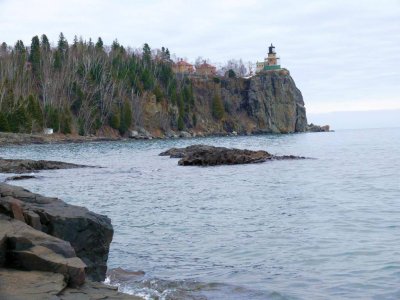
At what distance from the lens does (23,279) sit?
25.2ft

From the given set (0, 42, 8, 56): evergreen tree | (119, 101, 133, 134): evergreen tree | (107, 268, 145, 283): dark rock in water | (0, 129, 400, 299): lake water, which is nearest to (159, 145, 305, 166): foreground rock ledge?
(0, 129, 400, 299): lake water

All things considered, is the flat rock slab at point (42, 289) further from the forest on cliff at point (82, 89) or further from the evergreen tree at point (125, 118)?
the evergreen tree at point (125, 118)

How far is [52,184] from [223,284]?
2278 centimetres

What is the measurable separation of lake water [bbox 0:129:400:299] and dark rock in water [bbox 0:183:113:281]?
91 centimetres

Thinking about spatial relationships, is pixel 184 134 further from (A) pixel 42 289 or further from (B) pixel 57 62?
(A) pixel 42 289

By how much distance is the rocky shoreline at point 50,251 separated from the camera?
300 inches

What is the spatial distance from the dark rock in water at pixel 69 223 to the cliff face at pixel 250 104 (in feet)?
463

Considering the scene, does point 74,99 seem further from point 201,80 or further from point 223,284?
point 223,284

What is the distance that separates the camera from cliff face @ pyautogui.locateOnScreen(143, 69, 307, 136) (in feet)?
530

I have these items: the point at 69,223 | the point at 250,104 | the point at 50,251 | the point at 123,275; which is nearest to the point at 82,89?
the point at 250,104

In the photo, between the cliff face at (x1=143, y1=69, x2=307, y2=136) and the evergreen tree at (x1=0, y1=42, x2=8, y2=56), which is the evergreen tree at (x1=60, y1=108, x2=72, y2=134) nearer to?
the evergreen tree at (x1=0, y1=42, x2=8, y2=56)

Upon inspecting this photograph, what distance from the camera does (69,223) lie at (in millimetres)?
11055

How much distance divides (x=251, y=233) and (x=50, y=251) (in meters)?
9.61

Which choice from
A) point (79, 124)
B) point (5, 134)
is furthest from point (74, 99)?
point (5, 134)
